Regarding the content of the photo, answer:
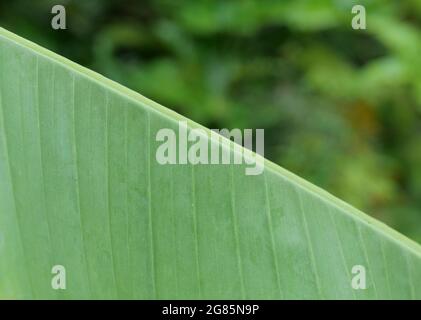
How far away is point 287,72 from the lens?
171 cm

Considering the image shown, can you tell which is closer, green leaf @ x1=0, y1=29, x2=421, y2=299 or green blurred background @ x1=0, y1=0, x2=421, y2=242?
green leaf @ x1=0, y1=29, x2=421, y2=299

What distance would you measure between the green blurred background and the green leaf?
103 centimetres

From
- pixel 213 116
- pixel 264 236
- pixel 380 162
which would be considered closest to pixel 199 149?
pixel 264 236

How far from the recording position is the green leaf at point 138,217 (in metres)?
0.42

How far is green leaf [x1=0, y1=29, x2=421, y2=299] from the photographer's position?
42 cm

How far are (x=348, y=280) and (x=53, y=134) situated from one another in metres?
0.21

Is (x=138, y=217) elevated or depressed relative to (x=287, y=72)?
depressed

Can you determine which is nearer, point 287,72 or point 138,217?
point 138,217

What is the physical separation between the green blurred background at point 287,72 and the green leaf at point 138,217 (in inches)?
40.6

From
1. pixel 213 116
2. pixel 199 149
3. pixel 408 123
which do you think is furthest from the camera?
pixel 408 123

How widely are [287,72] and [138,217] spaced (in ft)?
4.33

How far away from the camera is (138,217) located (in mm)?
432

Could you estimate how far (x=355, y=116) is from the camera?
1.66 metres
